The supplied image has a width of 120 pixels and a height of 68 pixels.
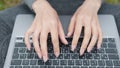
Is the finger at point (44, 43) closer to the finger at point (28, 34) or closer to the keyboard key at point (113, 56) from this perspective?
the finger at point (28, 34)

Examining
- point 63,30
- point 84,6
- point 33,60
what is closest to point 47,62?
point 33,60

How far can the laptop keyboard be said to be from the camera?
1.12 meters

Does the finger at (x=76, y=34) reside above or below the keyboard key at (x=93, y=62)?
above

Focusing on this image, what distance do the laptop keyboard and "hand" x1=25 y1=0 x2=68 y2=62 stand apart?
20 millimetres

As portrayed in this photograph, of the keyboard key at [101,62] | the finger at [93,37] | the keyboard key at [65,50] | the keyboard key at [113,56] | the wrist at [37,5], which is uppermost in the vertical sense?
the wrist at [37,5]

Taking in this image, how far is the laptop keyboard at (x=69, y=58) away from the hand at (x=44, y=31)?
0.02 m

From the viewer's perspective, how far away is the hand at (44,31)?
114cm

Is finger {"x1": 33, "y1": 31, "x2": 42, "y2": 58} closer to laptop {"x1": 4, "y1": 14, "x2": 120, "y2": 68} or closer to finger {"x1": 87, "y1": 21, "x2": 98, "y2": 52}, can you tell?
laptop {"x1": 4, "y1": 14, "x2": 120, "y2": 68}

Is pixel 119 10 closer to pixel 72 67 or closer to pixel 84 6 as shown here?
pixel 84 6

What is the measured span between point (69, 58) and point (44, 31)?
12 cm

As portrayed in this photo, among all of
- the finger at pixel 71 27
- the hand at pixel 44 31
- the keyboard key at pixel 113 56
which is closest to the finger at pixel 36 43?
the hand at pixel 44 31

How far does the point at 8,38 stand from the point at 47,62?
9.5 inches

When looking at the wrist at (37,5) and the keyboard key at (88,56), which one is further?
the wrist at (37,5)

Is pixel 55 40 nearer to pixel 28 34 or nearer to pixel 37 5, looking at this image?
pixel 28 34
